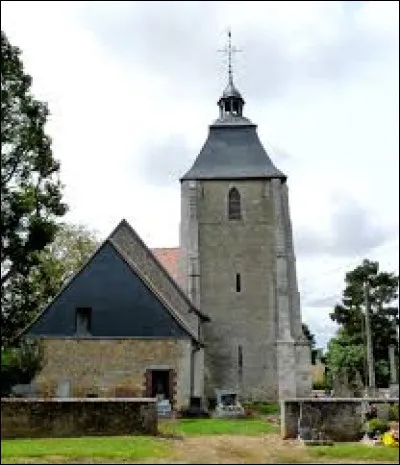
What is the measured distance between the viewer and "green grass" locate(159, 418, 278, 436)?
20197 mm

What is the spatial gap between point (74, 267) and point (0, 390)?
2478cm

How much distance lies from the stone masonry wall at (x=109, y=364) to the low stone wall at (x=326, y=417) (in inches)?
394

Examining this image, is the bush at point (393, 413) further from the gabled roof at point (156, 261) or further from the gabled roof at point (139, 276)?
the gabled roof at point (156, 261)

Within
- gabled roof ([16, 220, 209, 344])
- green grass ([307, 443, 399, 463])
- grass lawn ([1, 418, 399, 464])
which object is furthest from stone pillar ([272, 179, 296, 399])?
green grass ([307, 443, 399, 463])

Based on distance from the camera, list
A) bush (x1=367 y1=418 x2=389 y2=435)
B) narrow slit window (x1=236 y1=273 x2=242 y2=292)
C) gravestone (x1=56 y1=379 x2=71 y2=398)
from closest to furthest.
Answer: bush (x1=367 y1=418 x2=389 y2=435) → gravestone (x1=56 y1=379 x2=71 y2=398) → narrow slit window (x1=236 y1=273 x2=242 y2=292)

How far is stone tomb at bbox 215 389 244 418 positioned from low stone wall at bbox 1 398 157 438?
980 cm

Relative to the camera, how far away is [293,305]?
35.4 metres

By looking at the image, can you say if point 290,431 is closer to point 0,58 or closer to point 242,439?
point 242,439

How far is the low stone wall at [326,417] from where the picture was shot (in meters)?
18.4

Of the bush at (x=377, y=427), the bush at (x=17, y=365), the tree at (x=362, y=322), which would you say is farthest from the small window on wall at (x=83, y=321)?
the tree at (x=362, y=322)

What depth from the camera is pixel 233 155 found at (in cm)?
3856

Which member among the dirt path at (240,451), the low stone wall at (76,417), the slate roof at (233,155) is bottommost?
the dirt path at (240,451)

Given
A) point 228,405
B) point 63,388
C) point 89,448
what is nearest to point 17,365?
point 89,448

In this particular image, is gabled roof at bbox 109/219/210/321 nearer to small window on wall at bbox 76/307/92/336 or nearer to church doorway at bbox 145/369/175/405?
small window on wall at bbox 76/307/92/336
